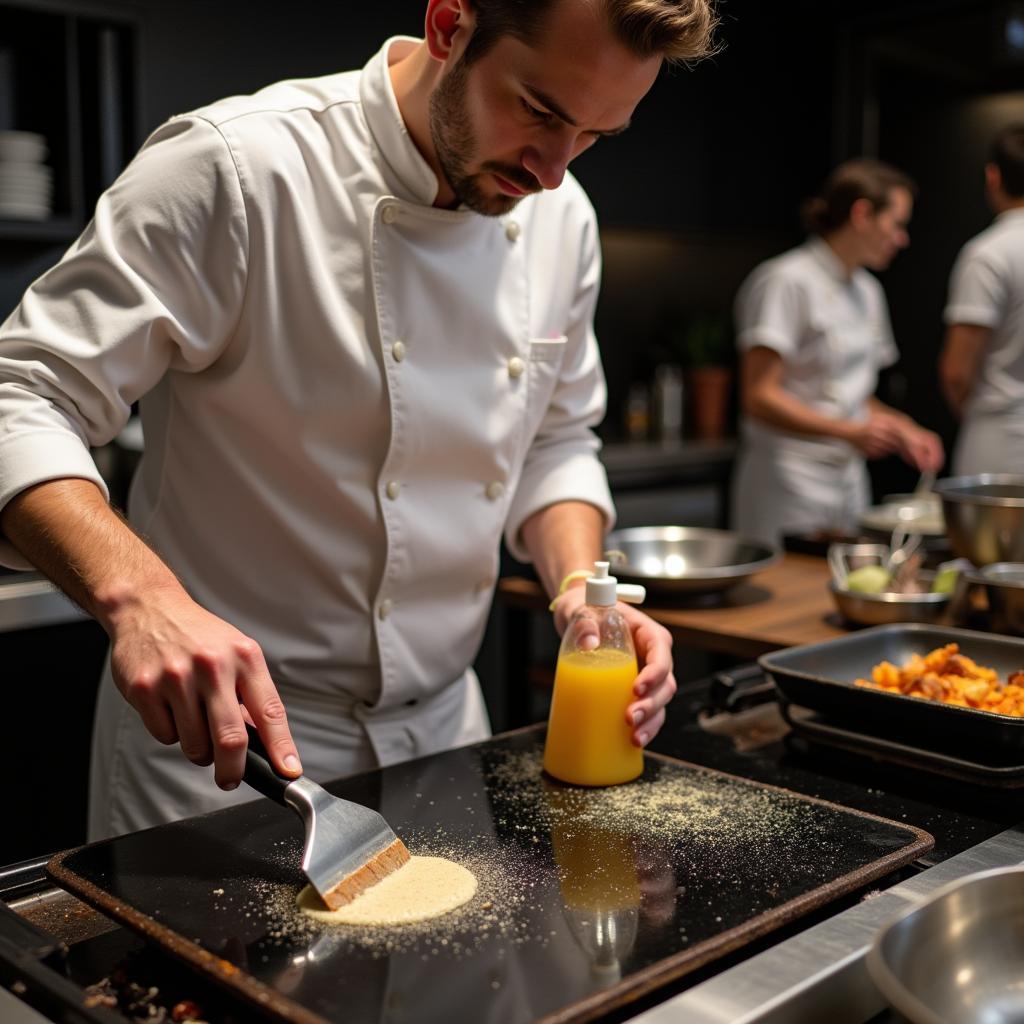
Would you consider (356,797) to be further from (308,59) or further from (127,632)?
(308,59)

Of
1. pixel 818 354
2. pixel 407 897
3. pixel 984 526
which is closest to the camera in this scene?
pixel 407 897

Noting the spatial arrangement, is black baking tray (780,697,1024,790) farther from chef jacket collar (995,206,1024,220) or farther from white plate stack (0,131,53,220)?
chef jacket collar (995,206,1024,220)

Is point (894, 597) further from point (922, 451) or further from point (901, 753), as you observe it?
point (922, 451)

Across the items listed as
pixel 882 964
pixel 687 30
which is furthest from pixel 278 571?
pixel 882 964

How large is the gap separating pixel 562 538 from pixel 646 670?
0.38 metres

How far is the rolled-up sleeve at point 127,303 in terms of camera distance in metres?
1.16

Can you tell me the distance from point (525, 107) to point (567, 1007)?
83cm

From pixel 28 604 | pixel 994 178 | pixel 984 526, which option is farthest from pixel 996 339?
pixel 28 604

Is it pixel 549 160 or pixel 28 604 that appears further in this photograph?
pixel 28 604

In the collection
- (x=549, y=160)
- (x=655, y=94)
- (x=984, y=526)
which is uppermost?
(x=655, y=94)

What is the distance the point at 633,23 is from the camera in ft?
3.71

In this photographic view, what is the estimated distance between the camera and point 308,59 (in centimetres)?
360

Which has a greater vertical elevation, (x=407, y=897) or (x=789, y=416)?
(x=789, y=416)

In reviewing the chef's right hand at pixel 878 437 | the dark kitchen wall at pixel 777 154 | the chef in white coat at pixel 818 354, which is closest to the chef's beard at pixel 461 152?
the chef's right hand at pixel 878 437
